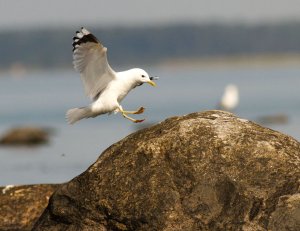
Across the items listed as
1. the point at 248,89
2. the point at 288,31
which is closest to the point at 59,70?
the point at 288,31

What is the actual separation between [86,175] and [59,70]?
157897mm

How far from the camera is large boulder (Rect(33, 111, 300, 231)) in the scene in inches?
375

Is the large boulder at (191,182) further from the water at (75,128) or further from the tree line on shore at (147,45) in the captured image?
the tree line on shore at (147,45)

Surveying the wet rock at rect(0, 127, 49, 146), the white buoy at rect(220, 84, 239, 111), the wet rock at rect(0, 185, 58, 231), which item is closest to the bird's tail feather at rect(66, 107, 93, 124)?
the wet rock at rect(0, 185, 58, 231)

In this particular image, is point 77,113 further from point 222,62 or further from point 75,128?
point 222,62

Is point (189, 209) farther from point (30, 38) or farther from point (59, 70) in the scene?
point (30, 38)

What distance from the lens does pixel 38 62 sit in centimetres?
16412

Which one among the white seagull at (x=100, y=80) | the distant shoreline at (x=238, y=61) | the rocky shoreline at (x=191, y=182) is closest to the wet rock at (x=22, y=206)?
the white seagull at (x=100, y=80)

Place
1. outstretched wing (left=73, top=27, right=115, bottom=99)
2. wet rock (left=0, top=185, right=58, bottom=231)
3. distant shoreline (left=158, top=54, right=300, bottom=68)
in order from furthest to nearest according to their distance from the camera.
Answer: distant shoreline (left=158, top=54, right=300, bottom=68)
wet rock (left=0, top=185, right=58, bottom=231)
outstretched wing (left=73, top=27, right=115, bottom=99)

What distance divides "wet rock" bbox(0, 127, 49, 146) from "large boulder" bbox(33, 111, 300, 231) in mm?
20779

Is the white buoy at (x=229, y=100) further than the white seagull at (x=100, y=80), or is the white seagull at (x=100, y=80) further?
the white buoy at (x=229, y=100)

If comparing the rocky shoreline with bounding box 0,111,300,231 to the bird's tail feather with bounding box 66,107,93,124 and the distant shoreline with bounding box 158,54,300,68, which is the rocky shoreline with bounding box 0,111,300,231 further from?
the distant shoreline with bounding box 158,54,300,68

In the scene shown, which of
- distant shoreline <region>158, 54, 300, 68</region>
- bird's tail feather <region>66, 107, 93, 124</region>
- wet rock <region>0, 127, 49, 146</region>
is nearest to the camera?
bird's tail feather <region>66, 107, 93, 124</region>

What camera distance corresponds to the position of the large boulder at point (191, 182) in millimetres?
9531
